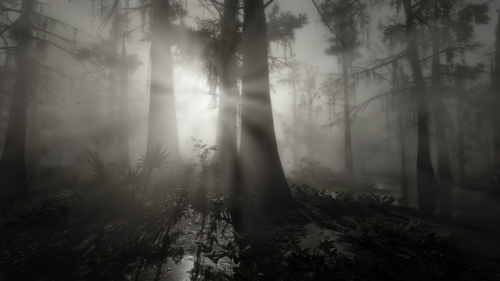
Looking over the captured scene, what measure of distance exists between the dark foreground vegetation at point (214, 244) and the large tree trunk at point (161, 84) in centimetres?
288

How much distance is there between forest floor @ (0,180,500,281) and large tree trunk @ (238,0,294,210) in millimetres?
972

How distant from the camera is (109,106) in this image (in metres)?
20.2

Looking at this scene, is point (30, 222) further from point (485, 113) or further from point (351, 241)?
point (485, 113)

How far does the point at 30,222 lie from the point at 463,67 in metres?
16.0

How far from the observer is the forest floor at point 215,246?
2795 mm

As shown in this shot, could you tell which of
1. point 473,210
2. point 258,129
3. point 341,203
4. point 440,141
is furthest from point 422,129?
point 258,129

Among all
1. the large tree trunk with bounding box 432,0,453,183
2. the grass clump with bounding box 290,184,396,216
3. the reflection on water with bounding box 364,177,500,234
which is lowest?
the reflection on water with bounding box 364,177,500,234

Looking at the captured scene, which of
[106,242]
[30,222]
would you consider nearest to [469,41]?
[106,242]

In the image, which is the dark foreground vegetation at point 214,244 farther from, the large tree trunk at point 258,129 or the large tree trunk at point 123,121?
the large tree trunk at point 123,121

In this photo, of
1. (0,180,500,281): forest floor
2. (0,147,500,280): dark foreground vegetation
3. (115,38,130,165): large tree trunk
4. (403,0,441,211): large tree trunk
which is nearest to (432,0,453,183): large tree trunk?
(403,0,441,211): large tree trunk

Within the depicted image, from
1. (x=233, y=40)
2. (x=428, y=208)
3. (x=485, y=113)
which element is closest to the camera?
(x=428, y=208)

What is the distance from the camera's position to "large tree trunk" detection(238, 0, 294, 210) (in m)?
6.62

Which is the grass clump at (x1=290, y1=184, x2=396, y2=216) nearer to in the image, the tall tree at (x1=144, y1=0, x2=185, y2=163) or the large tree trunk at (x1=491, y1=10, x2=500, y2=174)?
the tall tree at (x1=144, y1=0, x2=185, y2=163)

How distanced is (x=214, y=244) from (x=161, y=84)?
707 cm
